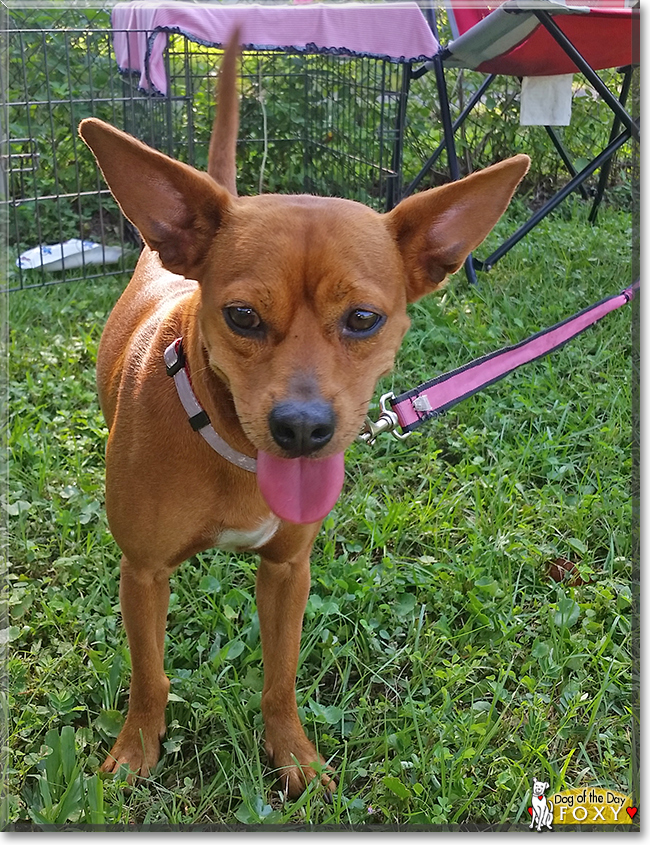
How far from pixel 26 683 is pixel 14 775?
29 cm

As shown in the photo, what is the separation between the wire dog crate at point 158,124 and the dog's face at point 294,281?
3.12 metres

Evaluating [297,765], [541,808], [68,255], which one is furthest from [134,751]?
[68,255]

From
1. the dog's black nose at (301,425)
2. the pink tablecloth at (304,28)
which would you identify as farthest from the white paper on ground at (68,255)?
the dog's black nose at (301,425)

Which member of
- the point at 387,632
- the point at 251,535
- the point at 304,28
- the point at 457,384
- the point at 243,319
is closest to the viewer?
the point at 243,319

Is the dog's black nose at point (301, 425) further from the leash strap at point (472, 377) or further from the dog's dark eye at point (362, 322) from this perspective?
the leash strap at point (472, 377)

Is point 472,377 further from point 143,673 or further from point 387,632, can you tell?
point 143,673

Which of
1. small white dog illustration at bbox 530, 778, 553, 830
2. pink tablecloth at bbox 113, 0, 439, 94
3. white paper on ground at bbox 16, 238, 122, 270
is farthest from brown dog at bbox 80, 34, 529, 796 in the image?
white paper on ground at bbox 16, 238, 122, 270

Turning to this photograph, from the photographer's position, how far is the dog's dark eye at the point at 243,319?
1.63 metres

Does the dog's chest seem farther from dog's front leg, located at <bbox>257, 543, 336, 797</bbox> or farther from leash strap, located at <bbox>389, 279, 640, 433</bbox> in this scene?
leash strap, located at <bbox>389, 279, 640, 433</bbox>

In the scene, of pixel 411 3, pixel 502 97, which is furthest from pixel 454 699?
pixel 502 97

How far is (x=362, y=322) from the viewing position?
170 centimetres

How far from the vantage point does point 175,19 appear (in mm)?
4156

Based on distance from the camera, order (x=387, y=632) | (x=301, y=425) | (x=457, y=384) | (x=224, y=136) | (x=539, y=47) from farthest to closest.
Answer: (x=539, y=47) < (x=224, y=136) < (x=387, y=632) < (x=457, y=384) < (x=301, y=425)

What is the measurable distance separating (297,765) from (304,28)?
396 cm
